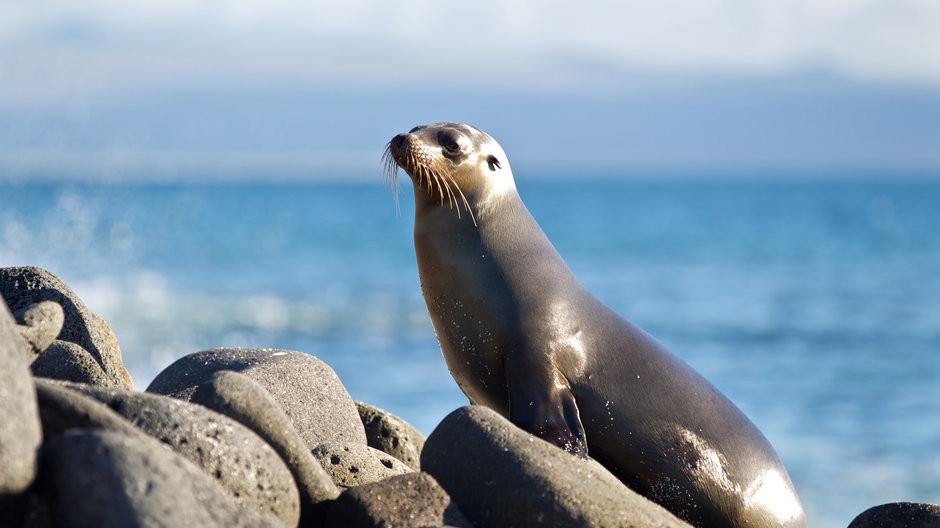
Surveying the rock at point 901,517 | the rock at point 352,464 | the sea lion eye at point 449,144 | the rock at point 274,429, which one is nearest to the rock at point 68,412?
the rock at point 274,429

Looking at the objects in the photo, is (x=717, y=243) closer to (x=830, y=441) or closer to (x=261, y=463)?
(x=830, y=441)

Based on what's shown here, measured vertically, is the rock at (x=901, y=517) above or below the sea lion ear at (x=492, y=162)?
below

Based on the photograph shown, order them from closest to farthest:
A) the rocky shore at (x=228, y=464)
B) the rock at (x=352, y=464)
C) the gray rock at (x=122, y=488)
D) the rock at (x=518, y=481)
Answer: the gray rock at (x=122, y=488) < the rocky shore at (x=228, y=464) < the rock at (x=518, y=481) < the rock at (x=352, y=464)

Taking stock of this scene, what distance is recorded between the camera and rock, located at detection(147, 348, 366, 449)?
18.9 ft

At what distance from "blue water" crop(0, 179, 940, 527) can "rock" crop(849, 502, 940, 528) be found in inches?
227

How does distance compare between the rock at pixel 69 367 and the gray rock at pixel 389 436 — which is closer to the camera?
the rock at pixel 69 367

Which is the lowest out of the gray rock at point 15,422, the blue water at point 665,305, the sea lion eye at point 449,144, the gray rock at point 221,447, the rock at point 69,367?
the blue water at point 665,305

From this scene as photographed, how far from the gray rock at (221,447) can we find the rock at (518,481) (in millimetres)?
662

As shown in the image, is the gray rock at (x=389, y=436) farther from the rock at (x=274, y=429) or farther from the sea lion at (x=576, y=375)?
the rock at (x=274, y=429)

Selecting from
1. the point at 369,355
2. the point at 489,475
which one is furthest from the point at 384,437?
the point at 369,355

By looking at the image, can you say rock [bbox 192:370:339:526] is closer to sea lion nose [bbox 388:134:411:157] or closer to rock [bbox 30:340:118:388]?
rock [bbox 30:340:118:388]

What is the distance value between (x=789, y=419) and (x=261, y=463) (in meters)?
12.1

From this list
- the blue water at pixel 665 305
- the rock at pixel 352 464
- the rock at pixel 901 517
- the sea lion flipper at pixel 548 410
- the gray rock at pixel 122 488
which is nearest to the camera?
the gray rock at pixel 122 488

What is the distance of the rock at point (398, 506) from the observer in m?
4.05
